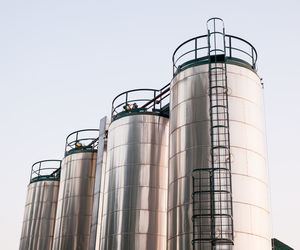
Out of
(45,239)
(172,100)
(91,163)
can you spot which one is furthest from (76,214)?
(172,100)

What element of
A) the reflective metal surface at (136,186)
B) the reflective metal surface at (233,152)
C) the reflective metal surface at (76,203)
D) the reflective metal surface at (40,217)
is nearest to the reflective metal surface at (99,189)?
the reflective metal surface at (76,203)

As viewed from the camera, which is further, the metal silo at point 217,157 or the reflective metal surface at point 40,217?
the reflective metal surface at point 40,217

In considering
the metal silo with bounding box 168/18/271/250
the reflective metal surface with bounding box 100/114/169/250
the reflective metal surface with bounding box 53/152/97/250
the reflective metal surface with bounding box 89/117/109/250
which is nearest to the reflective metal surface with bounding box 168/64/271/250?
the metal silo with bounding box 168/18/271/250

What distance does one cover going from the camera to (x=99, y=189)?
28.8 metres

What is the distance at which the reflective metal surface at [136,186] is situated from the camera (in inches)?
920

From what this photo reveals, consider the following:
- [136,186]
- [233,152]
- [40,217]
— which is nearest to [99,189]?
[136,186]

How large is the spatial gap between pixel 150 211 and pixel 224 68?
8.84 metres

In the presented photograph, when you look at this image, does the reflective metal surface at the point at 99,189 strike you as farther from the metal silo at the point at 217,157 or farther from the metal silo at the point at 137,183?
the metal silo at the point at 217,157

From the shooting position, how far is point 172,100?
2158cm

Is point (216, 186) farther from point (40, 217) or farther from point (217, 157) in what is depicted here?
point (40, 217)

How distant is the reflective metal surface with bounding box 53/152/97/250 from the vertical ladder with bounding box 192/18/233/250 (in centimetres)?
1428

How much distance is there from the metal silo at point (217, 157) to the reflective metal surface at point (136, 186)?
4.16 meters

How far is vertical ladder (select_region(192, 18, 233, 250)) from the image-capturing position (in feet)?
56.3

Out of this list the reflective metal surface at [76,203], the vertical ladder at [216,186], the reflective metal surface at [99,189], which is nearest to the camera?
the vertical ladder at [216,186]
